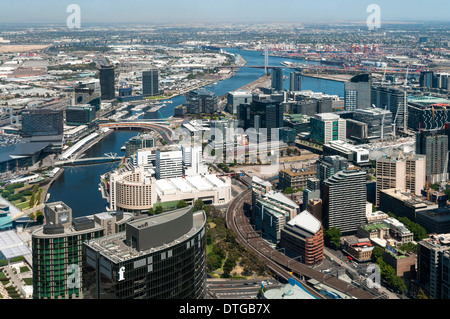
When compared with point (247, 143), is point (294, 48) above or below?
above

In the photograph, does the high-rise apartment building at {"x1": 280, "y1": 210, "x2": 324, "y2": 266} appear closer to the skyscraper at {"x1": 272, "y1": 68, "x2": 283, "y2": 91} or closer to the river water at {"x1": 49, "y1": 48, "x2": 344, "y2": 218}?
the river water at {"x1": 49, "y1": 48, "x2": 344, "y2": 218}

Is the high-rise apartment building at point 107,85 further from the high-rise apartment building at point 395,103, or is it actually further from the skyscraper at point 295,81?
the high-rise apartment building at point 395,103

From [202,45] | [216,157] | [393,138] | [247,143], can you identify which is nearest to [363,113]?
[393,138]

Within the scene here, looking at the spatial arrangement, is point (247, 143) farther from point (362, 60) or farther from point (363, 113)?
point (362, 60)

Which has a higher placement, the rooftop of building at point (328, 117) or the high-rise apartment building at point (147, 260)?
the high-rise apartment building at point (147, 260)

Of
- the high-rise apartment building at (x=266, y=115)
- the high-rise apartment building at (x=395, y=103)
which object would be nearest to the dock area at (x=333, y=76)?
the high-rise apartment building at (x=395, y=103)

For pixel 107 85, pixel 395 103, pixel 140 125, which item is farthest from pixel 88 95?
pixel 395 103
